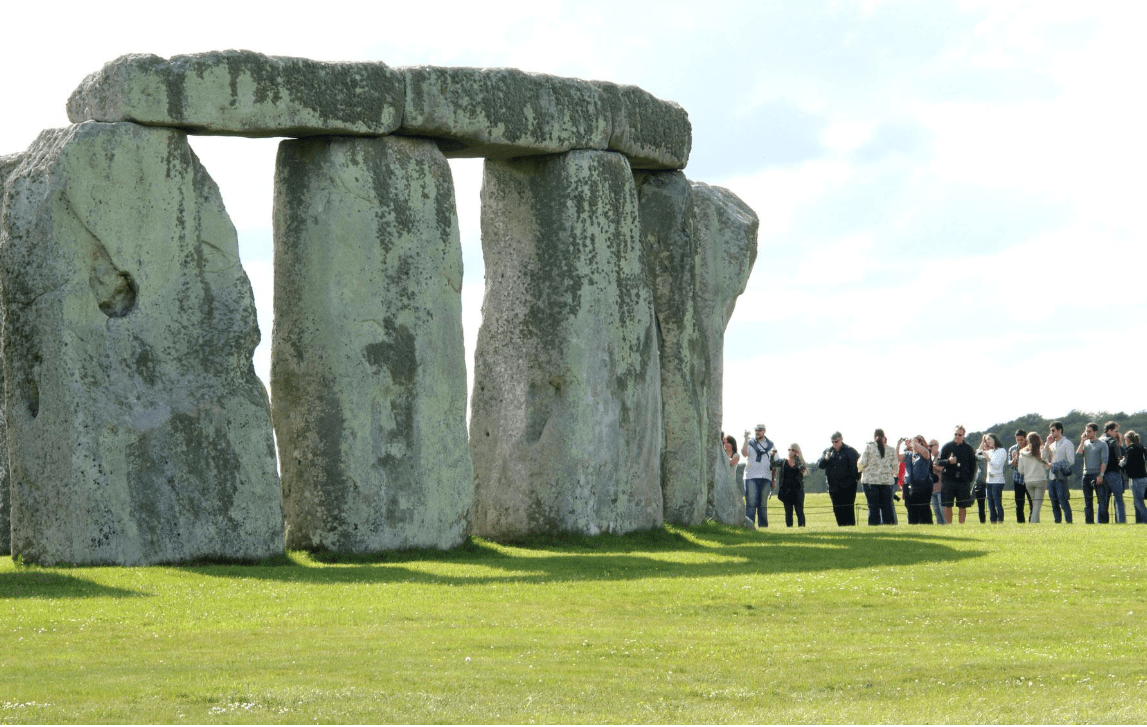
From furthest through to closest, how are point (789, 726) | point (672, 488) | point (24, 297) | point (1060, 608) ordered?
point (672, 488), point (24, 297), point (1060, 608), point (789, 726)

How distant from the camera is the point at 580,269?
68.2 ft

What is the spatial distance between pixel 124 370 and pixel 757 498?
12648 mm

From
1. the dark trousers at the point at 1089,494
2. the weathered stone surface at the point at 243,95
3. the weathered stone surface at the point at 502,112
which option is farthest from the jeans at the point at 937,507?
the weathered stone surface at the point at 243,95

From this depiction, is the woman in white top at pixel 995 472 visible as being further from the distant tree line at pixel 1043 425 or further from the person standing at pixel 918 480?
the distant tree line at pixel 1043 425

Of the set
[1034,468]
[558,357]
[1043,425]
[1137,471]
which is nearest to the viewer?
[558,357]

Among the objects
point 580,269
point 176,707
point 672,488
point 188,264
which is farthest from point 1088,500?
point 176,707

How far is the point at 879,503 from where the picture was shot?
88.6 feet

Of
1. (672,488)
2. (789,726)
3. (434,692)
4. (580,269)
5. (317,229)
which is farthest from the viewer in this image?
(672,488)

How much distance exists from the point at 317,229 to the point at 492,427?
149 inches

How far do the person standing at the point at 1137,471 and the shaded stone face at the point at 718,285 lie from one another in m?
6.09

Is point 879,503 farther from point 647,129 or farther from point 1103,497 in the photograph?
point 647,129

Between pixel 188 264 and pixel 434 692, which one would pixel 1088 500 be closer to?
pixel 188 264

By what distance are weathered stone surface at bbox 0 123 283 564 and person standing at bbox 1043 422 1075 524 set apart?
45.3 ft

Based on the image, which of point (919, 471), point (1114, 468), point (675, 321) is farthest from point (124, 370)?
point (1114, 468)
